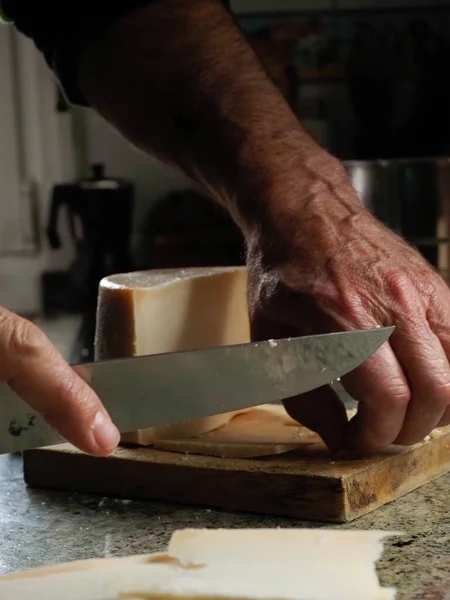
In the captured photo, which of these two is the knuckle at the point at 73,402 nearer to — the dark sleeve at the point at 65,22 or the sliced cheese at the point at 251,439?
the sliced cheese at the point at 251,439

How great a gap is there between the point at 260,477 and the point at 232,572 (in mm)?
197

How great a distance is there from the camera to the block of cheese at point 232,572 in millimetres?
687

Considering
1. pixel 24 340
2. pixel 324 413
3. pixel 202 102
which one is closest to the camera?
pixel 24 340

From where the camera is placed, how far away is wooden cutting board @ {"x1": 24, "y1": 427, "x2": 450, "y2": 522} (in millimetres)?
883

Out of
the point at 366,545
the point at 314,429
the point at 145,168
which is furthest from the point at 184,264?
the point at 366,545

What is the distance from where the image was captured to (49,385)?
0.67 m

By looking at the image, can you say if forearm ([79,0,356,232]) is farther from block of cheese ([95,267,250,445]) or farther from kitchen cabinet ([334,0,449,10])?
kitchen cabinet ([334,0,449,10])

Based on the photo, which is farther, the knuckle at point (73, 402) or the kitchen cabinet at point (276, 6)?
the kitchen cabinet at point (276, 6)

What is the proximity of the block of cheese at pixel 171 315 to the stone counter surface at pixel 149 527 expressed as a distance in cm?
12

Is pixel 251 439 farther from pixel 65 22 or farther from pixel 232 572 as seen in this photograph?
pixel 65 22

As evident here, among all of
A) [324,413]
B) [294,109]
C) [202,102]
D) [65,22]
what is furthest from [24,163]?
[324,413]

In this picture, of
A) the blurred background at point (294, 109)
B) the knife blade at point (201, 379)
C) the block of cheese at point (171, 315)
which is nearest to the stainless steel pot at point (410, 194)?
the blurred background at point (294, 109)

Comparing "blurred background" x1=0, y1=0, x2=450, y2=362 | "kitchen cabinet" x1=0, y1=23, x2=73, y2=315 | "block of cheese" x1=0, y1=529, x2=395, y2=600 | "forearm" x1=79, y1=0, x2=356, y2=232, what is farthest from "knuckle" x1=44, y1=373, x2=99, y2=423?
"kitchen cabinet" x1=0, y1=23, x2=73, y2=315

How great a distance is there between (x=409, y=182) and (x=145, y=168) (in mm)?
1128
